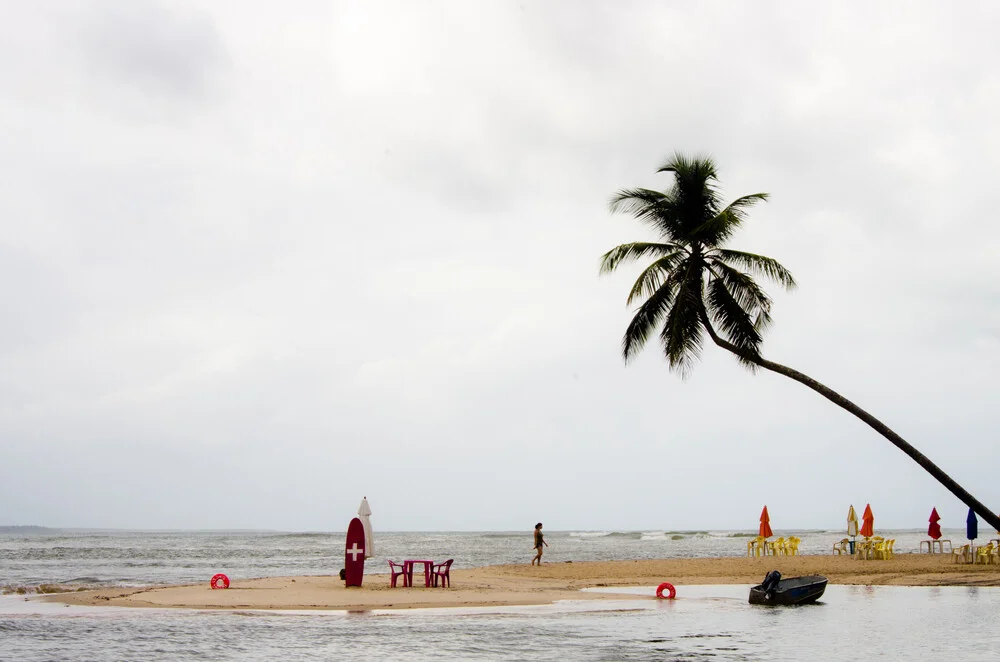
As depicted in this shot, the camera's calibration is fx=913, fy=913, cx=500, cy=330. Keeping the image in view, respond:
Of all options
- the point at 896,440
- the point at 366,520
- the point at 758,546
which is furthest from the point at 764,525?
the point at 366,520

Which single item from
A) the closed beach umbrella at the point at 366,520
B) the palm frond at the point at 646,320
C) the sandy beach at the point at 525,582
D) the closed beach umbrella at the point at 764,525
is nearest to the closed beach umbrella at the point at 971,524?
the sandy beach at the point at 525,582

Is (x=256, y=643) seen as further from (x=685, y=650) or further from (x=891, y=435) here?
(x=891, y=435)

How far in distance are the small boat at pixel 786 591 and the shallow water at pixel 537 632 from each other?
0.31 m

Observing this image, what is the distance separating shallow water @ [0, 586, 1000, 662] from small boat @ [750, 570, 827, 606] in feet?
1.02

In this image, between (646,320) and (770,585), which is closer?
(770,585)

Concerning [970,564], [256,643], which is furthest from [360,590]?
[970,564]

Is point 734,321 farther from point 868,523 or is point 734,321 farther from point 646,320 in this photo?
point 868,523

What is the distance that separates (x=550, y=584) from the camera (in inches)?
1022

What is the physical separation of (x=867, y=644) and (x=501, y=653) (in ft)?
18.7

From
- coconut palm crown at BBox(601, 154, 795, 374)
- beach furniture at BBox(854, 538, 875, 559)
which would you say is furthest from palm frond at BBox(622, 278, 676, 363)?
beach furniture at BBox(854, 538, 875, 559)

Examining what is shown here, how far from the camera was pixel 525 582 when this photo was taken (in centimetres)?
2658

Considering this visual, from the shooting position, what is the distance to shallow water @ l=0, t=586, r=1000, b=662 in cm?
1328

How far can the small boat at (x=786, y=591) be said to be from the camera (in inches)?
782

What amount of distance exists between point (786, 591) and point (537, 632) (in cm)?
705
